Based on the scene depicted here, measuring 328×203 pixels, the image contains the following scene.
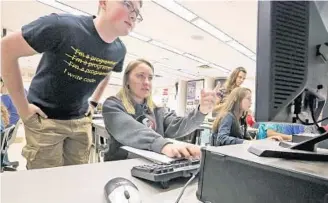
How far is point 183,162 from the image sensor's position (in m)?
0.61

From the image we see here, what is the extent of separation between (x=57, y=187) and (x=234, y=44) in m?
4.85

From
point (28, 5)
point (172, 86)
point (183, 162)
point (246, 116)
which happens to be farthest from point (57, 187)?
point (172, 86)

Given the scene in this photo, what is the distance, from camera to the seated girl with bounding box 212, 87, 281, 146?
5.41ft

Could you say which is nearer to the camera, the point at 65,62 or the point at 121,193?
the point at 121,193

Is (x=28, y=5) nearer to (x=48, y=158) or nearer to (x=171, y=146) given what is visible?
(x=48, y=158)

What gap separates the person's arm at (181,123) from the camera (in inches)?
41.0

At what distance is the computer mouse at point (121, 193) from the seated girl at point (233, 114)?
125 centimetres

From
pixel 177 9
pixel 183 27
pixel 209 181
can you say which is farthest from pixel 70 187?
pixel 183 27

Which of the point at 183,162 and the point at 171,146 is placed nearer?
the point at 183,162

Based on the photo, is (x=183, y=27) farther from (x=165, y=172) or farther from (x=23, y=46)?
(x=165, y=172)

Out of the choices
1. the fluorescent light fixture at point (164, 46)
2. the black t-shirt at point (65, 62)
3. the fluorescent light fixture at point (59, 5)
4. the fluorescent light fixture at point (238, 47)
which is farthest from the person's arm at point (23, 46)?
the fluorescent light fixture at point (238, 47)

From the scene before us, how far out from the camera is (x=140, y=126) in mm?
861

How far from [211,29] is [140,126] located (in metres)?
3.53

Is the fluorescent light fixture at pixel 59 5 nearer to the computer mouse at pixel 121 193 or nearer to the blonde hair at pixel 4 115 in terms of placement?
the blonde hair at pixel 4 115
